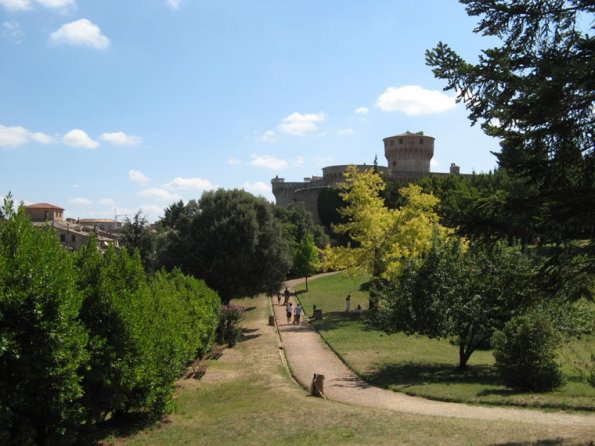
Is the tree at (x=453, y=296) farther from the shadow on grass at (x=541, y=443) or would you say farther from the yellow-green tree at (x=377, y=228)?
the yellow-green tree at (x=377, y=228)

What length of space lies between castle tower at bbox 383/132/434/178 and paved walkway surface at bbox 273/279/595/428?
2713 inches

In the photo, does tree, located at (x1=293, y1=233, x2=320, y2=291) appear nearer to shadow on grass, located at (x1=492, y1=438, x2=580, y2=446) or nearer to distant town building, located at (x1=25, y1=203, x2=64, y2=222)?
shadow on grass, located at (x1=492, y1=438, x2=580, y2=446)

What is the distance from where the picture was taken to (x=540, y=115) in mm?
7953

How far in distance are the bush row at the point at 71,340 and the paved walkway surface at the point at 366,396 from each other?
16.8ft

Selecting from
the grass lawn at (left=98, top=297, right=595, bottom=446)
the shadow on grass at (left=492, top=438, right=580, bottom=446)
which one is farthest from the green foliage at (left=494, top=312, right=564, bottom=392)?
the shadow on grass at (left=492, top=438, right=580, bottom=446)

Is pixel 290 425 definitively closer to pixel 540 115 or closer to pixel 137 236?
pixel 540 115

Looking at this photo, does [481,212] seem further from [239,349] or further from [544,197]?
[239,349]

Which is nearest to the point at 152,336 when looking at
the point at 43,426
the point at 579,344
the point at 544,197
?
the point at 43,426

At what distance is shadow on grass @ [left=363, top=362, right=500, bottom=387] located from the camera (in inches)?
652

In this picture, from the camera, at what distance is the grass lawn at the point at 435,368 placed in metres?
14.0

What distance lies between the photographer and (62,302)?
9.49 m

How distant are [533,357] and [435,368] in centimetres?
475

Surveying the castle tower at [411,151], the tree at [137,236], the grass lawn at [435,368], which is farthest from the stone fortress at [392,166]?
the grass lawn at [435,368]

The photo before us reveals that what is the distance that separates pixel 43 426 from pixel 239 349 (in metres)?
14.5
